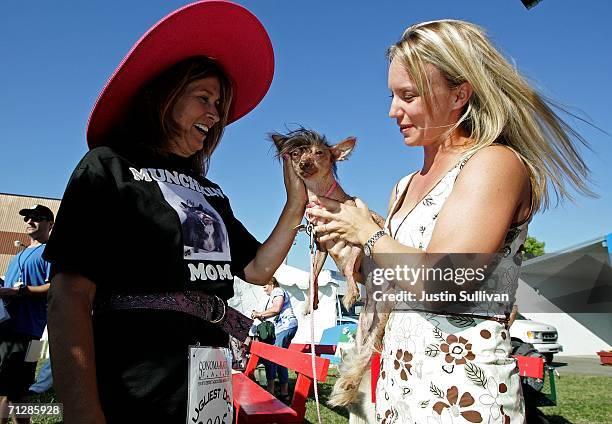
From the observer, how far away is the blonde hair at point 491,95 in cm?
150

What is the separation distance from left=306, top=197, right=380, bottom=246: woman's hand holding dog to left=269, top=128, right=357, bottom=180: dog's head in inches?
46.9

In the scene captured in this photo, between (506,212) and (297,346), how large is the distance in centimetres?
766

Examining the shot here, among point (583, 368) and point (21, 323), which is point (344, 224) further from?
point (583, 368)

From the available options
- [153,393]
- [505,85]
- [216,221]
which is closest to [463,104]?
[505,85]

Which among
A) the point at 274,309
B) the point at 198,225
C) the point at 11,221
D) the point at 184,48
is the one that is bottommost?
the point at 198,225

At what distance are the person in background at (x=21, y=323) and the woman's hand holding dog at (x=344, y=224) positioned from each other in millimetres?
4172

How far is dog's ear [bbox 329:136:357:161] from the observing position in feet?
10.1

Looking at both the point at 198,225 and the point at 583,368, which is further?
the point at 583,368

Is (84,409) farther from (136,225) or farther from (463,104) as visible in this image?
(463,104)

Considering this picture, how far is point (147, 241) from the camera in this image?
4.62 ft

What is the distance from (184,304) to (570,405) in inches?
358

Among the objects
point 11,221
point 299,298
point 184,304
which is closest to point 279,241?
point 184,304

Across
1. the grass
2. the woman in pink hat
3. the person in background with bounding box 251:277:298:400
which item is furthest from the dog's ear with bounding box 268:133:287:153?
the person in background with bounding box 251:277:298:400

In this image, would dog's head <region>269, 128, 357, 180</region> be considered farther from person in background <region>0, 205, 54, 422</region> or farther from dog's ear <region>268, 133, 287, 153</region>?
person in background <region>0, 205, 54, 422</region>
